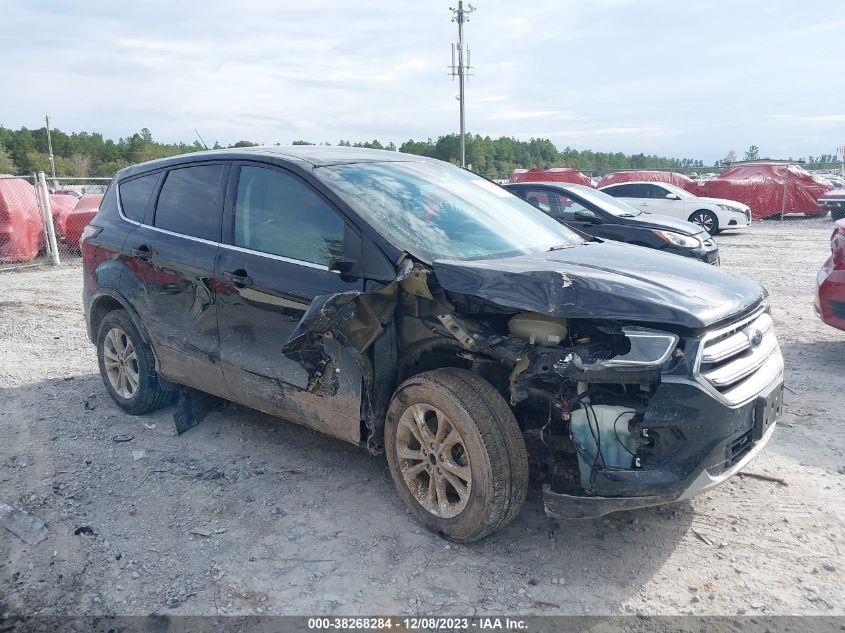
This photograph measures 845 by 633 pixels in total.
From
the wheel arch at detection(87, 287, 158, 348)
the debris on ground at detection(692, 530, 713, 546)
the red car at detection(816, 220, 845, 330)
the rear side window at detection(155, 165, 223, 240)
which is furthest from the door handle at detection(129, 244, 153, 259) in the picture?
the red car at detection(816, 220, 845, 330)

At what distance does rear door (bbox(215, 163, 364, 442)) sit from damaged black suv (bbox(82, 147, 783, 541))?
0.04 ft

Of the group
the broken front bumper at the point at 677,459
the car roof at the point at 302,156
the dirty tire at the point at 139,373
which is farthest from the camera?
the dirty tire at the point at 139,373

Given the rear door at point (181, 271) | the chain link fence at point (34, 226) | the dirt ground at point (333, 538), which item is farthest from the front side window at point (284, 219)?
the chain link fence at point (34, 226)

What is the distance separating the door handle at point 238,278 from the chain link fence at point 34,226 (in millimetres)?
10829

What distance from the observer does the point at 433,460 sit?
11.0 feet

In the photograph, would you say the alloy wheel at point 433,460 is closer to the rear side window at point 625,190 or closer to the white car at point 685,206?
the white car at point 685,206

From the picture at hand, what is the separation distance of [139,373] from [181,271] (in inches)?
41.2

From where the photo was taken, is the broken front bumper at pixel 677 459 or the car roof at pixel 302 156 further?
the car roof at pixel 302 156

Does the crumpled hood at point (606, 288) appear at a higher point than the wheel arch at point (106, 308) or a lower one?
higher

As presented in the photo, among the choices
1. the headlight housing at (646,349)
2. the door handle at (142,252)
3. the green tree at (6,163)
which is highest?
the green tree at (6,163)

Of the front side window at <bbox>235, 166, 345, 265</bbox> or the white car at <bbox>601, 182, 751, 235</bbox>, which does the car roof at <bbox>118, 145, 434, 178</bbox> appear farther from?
the white car at <bbox>601, 182, 751, 235</bbox>

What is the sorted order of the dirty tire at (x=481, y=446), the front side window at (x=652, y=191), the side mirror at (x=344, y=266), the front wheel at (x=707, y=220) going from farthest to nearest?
the front side window at (x=652, y=191)
the front wheel at (x=707, y=220)
the side mirror at (x=344, y=266)
the dirty tire at (x=481, y=446)

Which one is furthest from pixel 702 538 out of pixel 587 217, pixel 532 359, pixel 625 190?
pixel 625 190

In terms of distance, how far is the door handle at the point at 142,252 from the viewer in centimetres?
461
